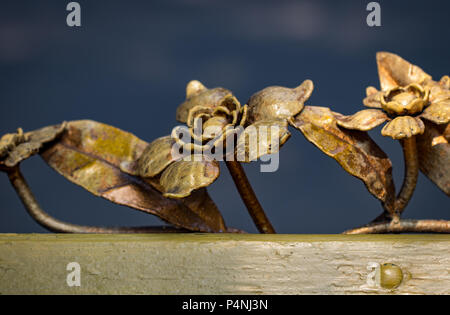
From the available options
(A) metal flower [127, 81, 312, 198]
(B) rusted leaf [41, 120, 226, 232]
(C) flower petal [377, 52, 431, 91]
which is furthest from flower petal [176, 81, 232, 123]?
(C) flower petal [377, 52, 431, 91]

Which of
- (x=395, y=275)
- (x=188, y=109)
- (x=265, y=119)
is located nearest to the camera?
(x=395, y=275)

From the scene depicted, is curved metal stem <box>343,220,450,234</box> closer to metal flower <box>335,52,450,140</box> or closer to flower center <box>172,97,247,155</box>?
metal flower <box>335,52,450,140</box>

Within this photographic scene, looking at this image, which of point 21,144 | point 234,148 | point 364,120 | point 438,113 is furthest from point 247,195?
point 21,144

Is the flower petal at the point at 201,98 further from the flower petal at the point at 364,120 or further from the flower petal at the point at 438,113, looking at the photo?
the flower petal at the point at 438,113

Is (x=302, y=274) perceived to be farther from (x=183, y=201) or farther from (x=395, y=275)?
(x=183, y=201)

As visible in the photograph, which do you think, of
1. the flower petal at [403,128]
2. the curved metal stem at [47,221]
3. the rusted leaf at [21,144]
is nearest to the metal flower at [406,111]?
the flower petal at [403,128]

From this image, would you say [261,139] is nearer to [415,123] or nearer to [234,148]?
[234,148]
